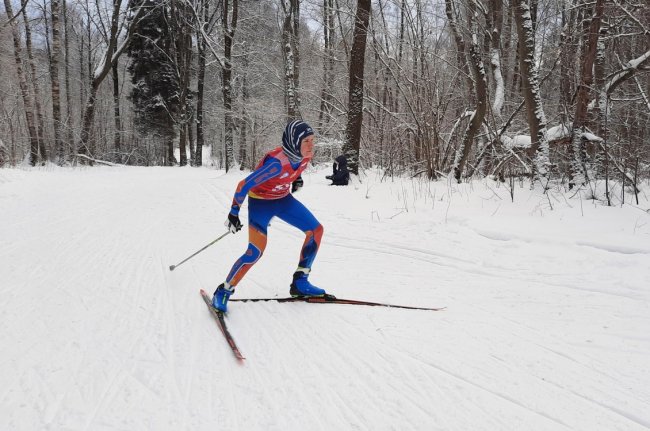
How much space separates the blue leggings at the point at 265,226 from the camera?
3924mm

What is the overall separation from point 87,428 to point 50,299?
2220mm

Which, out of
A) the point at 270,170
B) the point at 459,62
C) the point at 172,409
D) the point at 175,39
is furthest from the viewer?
the point at 175,39

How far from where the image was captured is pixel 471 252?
5.50 m

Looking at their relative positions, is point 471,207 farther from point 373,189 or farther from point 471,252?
point 373,189

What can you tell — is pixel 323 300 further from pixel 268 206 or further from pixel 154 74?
pixel 154 74

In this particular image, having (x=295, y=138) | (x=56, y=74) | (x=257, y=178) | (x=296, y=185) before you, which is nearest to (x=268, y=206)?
(x=257, y=178)

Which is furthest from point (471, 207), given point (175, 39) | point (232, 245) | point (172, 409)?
point (175, 39)

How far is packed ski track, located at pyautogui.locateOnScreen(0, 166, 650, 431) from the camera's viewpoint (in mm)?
2451

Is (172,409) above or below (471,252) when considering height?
below

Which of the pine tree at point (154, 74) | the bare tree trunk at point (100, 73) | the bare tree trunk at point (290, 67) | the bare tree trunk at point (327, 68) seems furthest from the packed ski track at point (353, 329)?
the pine tree at point (154, 74)

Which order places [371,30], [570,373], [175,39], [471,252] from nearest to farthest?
[570,373] → [471,252] → [371,30] → [175,39]

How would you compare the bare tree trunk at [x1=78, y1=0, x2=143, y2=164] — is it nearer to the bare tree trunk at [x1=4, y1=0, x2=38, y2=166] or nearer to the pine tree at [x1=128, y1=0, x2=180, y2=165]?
the bare tree trunk at [x1=4, y1=0, x2=38, y2=166]

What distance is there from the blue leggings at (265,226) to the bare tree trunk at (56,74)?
18.7 metres

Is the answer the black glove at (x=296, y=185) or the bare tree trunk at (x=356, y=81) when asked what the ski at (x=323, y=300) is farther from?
the bare tree trunk at (x=356, y=81)
